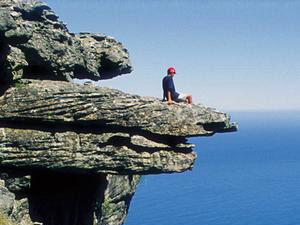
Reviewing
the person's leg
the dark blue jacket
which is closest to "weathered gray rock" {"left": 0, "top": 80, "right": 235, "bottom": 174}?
the person's leg

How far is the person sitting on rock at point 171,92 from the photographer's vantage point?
866 inches

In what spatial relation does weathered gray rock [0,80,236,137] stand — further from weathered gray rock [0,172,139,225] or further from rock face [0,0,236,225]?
weathered gray rock [0,172,139,225]

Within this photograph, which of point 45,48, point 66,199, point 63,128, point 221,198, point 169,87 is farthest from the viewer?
point 221,198

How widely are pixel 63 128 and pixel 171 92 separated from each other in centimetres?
706

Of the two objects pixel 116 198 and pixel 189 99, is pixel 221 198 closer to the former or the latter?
pixel 116 198

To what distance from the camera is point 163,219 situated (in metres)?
99.6

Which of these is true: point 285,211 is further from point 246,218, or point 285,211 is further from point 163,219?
point 163,219

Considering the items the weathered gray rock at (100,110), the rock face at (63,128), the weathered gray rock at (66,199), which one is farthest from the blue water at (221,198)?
the weathered gray rock at (100,110)

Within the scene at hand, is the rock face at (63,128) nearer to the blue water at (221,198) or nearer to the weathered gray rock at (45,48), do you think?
the weathered gray rock at (45,48)

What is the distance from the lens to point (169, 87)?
22281 mm

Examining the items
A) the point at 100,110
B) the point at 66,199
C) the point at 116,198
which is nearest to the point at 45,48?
the point at 100,110

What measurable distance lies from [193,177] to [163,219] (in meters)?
60.7

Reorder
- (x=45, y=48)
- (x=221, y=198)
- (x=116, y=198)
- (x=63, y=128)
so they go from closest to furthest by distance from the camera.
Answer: (x=63, y=128) < (x=45, y=48) < (x=116, y=198) < (x=221, y=198)

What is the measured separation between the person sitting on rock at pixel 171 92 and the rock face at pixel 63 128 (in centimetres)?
85
